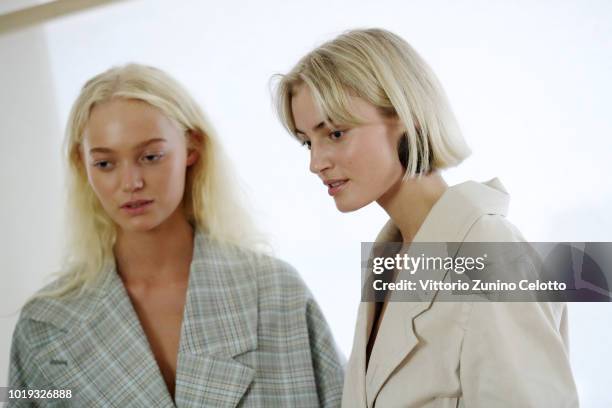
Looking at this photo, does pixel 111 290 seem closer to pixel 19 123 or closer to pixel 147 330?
pixel 147 330

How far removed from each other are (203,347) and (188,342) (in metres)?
0.03

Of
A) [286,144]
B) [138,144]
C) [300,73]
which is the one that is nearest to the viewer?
[300,73]

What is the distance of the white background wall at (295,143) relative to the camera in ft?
4.12

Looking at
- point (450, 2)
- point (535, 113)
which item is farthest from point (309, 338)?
point (450, 2)

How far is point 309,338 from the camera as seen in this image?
1.32 metres

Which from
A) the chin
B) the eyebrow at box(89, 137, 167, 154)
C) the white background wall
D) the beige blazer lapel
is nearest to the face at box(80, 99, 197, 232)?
the eyebrow at box(89, 137, 167, 154)

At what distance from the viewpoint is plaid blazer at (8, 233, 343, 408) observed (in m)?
1.25

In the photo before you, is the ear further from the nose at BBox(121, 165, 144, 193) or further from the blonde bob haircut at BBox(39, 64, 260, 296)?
the nose at BBox(121, 165, 144, 193)

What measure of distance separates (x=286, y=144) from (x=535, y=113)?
54 cm

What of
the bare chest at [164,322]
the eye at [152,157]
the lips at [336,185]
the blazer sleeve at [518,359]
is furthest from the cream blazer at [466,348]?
the eye at [152,157]

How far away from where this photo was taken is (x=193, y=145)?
1.38m

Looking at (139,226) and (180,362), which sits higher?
(139,226)

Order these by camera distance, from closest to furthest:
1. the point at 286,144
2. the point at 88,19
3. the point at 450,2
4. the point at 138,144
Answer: the point at 138,144 → the point at 450,2 → the point at 286,144 → the point at 88,19

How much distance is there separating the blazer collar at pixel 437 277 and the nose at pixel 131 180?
19.5 inches
